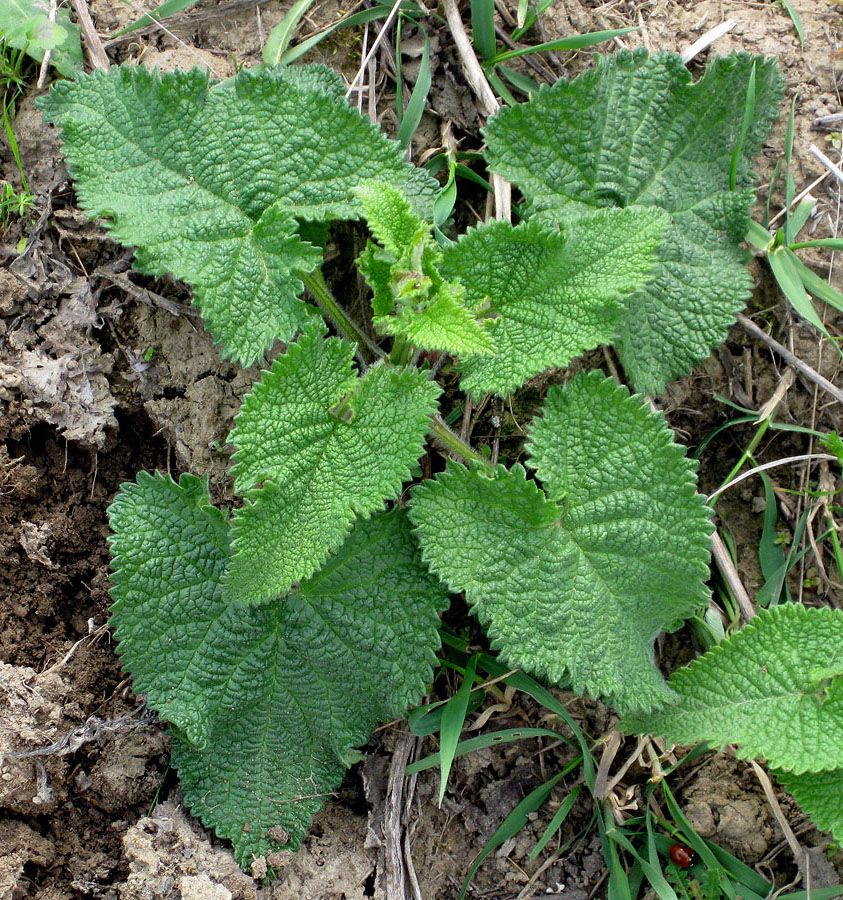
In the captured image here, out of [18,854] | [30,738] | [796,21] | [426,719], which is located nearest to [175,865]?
[18,854]

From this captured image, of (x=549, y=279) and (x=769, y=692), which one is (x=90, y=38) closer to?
(x=549, y=279)

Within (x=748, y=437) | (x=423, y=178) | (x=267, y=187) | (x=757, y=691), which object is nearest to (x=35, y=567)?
(x=267, y=187)

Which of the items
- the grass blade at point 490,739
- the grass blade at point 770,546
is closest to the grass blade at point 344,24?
the grass blade at point 770,546

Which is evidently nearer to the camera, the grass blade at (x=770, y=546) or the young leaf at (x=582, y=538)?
the young leaf at (x=582, y=538)

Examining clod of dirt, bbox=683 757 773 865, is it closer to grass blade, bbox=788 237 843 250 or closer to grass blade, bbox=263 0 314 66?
grass blade, bbox=788 237 843 250

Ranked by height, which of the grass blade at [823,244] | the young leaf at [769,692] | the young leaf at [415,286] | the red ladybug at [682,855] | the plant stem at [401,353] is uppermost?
the grass blade at [823,244]

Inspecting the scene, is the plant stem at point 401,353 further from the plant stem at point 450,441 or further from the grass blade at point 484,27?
the grass blade at point 484,27

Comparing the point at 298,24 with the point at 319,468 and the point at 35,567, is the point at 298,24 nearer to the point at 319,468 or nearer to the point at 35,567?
the point at 319,468
